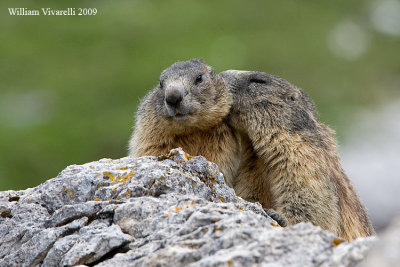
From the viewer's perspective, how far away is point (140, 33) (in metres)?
31.3

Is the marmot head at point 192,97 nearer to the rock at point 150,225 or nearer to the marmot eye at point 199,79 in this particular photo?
the marmot eye at point 199,79

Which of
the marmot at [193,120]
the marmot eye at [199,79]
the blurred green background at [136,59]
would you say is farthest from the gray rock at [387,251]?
the blurred green background at [136,59]

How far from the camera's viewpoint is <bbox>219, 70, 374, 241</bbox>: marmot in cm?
763

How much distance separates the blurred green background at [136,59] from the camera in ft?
79.5

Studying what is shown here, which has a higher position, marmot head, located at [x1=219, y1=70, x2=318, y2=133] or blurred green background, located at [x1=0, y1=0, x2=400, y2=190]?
blurred green background, located at [x1=0, y1=0, x2=400, y2=190]

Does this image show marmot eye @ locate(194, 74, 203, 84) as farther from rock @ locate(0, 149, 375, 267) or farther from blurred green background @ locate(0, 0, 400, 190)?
blurred green background @ locate(0, 0, 400, 190)

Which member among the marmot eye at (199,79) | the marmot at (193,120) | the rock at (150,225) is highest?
the marmot eye at (199,79)

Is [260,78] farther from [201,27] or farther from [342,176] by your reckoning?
[201,27]

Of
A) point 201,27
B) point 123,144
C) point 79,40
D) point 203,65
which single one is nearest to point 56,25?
point 79,40

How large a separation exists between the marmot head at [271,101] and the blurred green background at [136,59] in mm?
14657

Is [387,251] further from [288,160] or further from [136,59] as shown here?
[136,59]

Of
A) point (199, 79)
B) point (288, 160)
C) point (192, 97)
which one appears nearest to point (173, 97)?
point (192, 97)

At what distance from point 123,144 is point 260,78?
15.5 metres

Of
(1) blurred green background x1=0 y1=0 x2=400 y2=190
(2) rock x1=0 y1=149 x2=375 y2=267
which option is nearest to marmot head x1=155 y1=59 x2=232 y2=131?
(2) rock x1=0 y1=149 x2=375 y2=267
